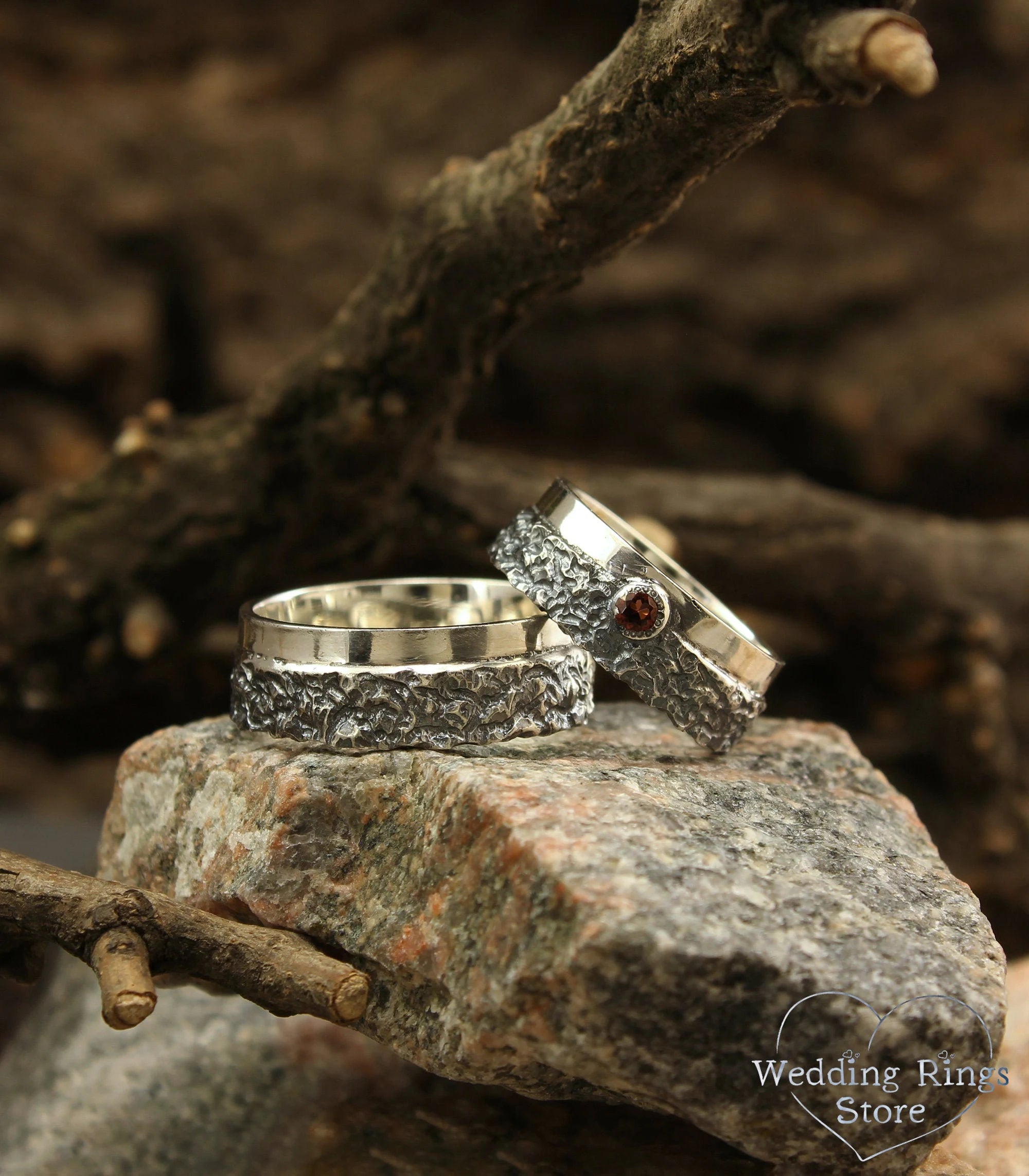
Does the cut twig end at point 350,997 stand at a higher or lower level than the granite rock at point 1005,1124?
lower

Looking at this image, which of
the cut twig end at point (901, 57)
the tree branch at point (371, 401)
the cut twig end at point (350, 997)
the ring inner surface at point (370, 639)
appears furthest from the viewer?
the ring inner surface at point (370, 639)

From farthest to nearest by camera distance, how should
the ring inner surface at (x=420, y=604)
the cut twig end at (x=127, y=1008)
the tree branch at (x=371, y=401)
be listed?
the ring inner surface at (x=420, y=604) < the tree branch at (x=371, y=401) < the cut twig end at (x=127, y=1008)

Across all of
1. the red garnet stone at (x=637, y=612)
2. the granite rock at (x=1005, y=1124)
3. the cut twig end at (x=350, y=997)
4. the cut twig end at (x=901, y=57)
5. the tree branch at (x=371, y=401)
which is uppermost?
the tree branch at (x=371, y=401)

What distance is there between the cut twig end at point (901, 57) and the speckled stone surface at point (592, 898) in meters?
1.00

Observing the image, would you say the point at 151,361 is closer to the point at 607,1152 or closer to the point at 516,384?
the point at 516,384

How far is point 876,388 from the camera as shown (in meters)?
4.94

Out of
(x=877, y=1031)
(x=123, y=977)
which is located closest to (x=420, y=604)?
(x=123, y=977)

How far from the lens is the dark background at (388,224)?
4.64m

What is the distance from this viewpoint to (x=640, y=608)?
1942 mm

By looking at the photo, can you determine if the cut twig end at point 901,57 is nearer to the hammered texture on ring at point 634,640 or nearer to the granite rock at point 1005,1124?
the hammered texture on ring at point 634,640

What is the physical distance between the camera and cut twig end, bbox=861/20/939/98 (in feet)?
3.81

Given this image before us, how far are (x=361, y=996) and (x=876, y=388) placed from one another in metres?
4.12

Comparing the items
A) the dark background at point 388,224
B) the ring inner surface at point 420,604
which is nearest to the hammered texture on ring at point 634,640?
A: the ring inner surface at point 420,604

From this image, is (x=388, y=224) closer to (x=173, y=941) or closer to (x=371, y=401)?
(x=371, y=401)
